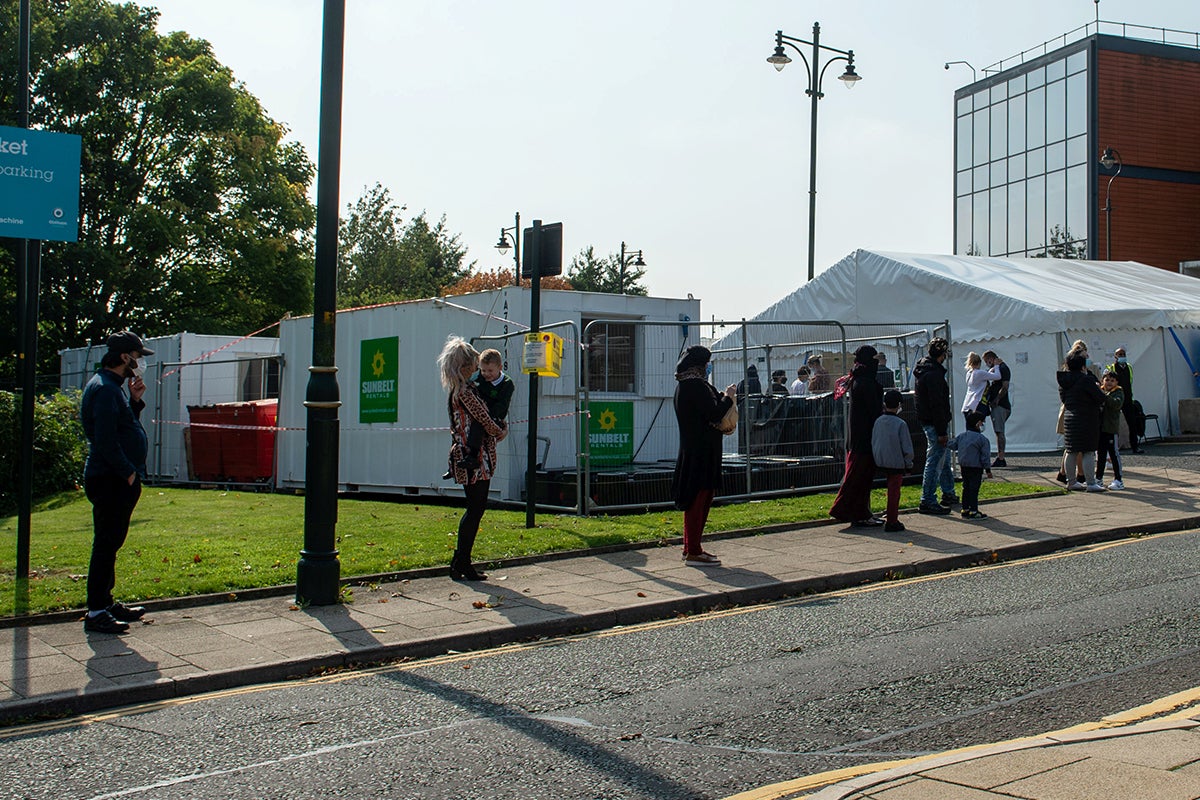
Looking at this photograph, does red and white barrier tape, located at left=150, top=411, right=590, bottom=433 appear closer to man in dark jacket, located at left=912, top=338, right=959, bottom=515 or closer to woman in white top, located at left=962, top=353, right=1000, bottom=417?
man in dark jacket, located at left=912, top=338, right=959, bottom=515

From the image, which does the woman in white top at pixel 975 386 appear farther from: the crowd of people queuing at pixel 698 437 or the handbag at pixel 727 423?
the handbag at pixel 727 423

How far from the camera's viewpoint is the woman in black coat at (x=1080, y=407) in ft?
47.1

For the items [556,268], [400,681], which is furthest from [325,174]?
[400,681]

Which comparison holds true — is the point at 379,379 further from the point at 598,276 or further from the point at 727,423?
the point at 598,276

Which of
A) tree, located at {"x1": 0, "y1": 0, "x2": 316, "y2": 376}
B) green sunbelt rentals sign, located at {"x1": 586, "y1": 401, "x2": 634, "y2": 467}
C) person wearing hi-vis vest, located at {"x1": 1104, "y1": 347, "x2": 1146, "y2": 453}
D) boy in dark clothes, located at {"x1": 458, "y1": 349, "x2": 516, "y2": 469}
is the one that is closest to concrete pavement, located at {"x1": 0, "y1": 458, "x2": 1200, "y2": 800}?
boy in dark clothes, located at {"x1": 458, "y1": 349, "x2": 516, "y2": 469}

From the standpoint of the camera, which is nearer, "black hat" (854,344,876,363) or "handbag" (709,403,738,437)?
"handbag" (709,403,738,437)

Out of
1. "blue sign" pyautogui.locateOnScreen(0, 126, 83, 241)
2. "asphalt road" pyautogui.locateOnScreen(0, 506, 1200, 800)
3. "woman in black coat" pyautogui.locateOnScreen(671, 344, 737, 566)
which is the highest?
"blue sign" pyautogui.locateOnScreen(0, 126, 83, 241)

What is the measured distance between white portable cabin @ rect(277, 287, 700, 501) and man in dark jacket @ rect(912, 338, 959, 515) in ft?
11.0

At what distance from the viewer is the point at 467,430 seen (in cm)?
905

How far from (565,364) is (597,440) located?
3.69ft

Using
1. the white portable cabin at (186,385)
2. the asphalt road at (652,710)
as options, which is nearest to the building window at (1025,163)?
the white portable cabin at (186,385)

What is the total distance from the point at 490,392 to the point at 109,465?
306 cm

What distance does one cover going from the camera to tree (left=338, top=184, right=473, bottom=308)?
68.8 meters

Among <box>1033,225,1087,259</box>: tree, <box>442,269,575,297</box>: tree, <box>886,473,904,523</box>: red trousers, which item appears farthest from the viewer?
<box>442,269,575,297</box>: tree
